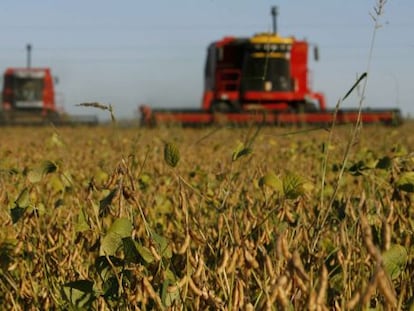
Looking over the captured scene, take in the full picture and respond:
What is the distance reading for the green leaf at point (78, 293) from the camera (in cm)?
145

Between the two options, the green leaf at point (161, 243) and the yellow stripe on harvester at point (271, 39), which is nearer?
the green leaf at point (161, 243)

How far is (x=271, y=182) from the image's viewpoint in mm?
1467

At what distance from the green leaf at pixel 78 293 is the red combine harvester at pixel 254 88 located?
49.6 ft

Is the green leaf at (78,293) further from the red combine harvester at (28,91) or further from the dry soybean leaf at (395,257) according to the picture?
the red combine harvester at (28,91)

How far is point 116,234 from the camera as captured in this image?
4.61 ft

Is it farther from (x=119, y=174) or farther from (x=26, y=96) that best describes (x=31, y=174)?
(x=26, y=96)

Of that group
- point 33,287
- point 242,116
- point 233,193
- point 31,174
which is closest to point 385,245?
point 31,174

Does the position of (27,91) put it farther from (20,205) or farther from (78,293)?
(78,293)

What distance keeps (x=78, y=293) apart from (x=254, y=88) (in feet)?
55.4

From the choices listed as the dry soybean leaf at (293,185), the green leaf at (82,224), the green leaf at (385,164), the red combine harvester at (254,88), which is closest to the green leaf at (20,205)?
the green leaf at (82,224)

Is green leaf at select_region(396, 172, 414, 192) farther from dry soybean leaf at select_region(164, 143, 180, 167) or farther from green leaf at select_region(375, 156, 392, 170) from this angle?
dry soybean leaf at select_region(164, 143, 180, 167)

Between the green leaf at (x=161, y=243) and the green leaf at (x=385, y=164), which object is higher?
the green leaf at (x=385, y=164)

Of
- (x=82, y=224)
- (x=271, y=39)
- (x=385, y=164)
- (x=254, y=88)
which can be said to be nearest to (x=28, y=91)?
(x=254, y=88)

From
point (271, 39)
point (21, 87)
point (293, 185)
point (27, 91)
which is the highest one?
point (271, 39)
